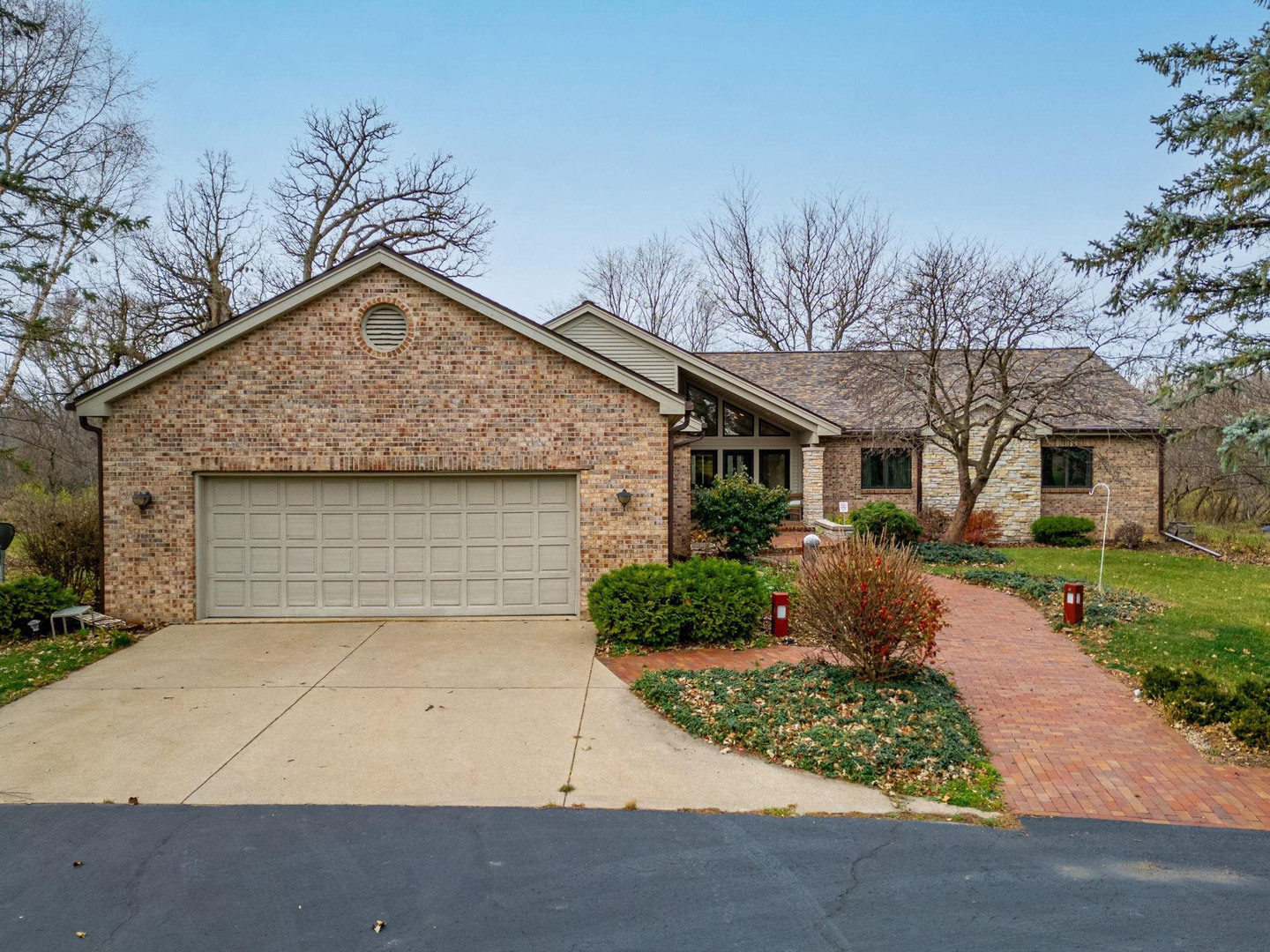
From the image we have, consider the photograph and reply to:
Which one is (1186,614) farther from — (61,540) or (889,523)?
(61,540)

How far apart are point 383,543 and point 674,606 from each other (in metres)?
4.44

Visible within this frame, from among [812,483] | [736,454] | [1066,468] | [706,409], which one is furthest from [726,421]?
[1066,468]

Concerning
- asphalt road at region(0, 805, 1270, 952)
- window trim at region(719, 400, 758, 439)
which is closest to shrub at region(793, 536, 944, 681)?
asphalt road at region(0, 805, 1270, 952)

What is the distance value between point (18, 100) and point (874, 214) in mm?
30386

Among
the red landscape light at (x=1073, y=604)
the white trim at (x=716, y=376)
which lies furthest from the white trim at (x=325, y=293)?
the white trim at (x=716, y=376)

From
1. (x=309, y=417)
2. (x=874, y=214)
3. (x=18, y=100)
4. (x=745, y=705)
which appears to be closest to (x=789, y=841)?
(x=745, y=705)

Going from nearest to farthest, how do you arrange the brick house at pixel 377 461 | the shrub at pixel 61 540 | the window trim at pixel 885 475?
the brick house at pixel 377 461
the shrub at pixel 61 540
the window trim at pixel 885 475

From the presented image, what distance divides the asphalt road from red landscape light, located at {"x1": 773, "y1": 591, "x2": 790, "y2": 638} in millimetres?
4946

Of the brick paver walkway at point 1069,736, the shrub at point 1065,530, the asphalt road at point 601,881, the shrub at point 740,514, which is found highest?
the shrub at point 740,514

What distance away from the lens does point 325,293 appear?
35.0 feet

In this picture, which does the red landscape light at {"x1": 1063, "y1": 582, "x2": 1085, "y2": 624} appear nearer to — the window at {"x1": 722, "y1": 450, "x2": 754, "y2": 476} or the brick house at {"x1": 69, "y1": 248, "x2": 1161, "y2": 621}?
the brick house at {"x1": 69, "y1": 248, "x2": 1161, "y2": 621}

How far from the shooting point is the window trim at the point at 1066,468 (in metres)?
21.9

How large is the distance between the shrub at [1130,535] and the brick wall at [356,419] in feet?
51.6

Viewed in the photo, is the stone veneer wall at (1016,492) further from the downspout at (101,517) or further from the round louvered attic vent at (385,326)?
the downspout at (101,517)
